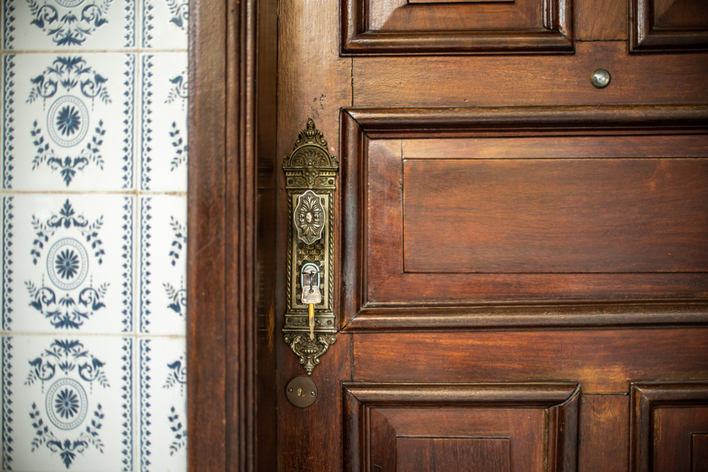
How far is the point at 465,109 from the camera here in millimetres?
607

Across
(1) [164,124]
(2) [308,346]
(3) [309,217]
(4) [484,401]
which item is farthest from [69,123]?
(4) [484,401]

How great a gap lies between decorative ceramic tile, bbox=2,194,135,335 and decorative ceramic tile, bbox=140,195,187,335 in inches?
0.8

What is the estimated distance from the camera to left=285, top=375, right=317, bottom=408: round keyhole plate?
0.62 meters

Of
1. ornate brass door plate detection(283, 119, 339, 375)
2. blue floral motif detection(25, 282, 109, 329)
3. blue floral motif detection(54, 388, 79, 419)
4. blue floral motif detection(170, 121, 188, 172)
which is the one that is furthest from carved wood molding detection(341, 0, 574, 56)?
blue floral motif detection(54, 388, 79, 419)

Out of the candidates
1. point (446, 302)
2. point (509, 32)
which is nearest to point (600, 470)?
point (446, 302)

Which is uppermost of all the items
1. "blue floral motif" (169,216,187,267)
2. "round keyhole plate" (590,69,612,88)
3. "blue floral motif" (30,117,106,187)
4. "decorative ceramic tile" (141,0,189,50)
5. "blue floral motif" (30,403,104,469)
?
"decorative ceramic tile" (141,0,189,50)

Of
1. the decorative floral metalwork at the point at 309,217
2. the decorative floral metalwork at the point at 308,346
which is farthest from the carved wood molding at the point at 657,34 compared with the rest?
the decorative floral metalwork at the point at 308,346

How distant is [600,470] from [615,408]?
0.09m

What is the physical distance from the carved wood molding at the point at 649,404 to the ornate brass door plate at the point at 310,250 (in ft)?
1.51

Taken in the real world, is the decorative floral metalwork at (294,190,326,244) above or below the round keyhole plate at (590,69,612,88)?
below

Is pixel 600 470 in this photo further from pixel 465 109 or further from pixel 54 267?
pixel 54 267

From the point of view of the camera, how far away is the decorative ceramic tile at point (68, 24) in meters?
0.55

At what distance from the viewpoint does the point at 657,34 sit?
59cm

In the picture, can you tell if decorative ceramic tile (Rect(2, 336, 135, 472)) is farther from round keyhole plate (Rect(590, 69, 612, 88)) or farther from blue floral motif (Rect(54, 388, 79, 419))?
round keyhole plate (Rect(590, 69, 612, 88))
